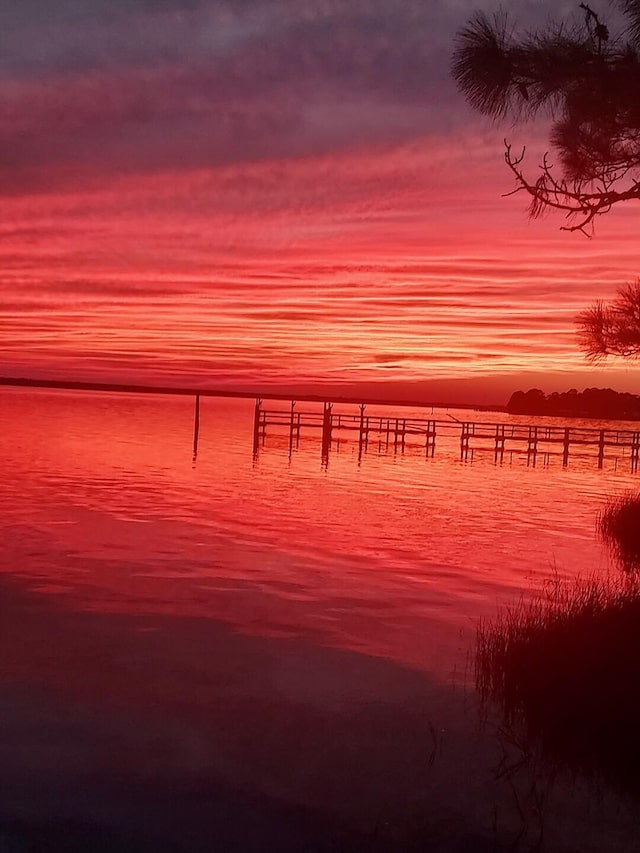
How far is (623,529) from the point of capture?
822 inches

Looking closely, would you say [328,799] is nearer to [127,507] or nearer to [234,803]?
[234,803]

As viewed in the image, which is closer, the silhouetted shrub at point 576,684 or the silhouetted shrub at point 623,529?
the silhouetted shrub at point 576,684

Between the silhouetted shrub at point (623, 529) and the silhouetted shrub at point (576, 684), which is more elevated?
the silhouetted shrub at point (576, 684)

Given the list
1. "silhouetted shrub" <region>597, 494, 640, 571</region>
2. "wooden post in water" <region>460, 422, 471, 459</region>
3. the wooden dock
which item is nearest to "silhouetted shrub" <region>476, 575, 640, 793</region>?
"silhouetted shrub" <region>597, 494, 640, 571</region>

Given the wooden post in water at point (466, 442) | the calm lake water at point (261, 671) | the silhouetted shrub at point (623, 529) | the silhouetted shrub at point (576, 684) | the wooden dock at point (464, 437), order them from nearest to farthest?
the calm lake water at point (261, 671) → the silhouetted shrub at point (576, 684) → the silhouetted shrub at point (623, 529) → the wooden dock at point (464, 437) → the wooden post in water at point (466, 442)

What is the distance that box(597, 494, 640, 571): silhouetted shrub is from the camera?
1712 cm

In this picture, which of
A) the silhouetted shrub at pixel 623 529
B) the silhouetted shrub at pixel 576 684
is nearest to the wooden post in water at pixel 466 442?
the silhouetted shrub at pixel 623 529

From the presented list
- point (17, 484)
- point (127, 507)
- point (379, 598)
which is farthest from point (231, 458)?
point (379, 598)

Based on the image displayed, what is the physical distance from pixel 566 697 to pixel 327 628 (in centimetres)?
415

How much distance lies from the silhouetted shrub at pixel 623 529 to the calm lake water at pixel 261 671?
528mm

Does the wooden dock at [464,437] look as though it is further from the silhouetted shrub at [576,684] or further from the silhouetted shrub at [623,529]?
the silhouetted shrub at [576,684]

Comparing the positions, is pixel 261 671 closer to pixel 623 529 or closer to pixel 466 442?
pixel 623 529

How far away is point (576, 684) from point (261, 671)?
300 centimetres

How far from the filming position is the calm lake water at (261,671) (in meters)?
5.94
